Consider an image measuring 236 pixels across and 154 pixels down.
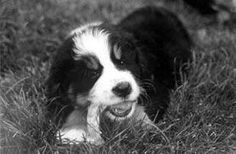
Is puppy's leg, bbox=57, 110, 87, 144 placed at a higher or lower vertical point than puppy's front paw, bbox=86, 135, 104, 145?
higher

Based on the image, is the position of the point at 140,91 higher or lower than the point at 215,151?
higher

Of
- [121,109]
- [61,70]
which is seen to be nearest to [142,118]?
[121,109]

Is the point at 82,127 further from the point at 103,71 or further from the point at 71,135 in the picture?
the point at 103,71

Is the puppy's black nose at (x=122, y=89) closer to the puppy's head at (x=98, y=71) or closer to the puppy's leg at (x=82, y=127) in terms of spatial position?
the puppy's head at (x=98, y=71)

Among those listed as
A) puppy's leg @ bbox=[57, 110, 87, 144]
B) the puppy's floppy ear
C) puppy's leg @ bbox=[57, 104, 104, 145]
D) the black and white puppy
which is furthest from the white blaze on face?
puppy's leg @ bbox=[57, 110, 87, 144]

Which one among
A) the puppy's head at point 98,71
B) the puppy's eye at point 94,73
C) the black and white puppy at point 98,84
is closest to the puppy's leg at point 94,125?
the black and white puppy at point 98,84

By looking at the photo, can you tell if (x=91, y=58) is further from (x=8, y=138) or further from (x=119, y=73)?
(x=8, y=138)

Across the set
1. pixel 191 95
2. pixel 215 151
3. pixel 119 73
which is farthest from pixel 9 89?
pixel 215 151

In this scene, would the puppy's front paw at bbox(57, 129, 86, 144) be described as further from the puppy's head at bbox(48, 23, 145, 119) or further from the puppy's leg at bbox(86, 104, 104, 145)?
the puppy's head at bbox(48, 23, 145, 119)
